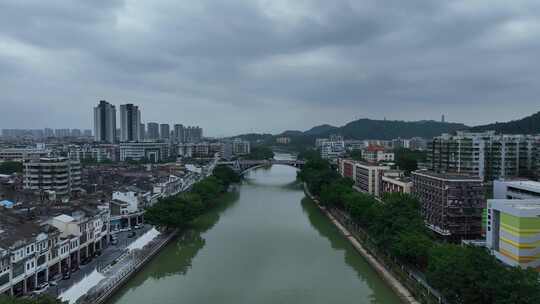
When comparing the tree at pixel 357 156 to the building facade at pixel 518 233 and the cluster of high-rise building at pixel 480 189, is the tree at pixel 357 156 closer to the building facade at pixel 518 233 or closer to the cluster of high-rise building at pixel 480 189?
the cluster of high-rise building at pixel 480 189

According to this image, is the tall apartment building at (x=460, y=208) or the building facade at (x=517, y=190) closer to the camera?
the tall apartment building at (x=460, y=208)

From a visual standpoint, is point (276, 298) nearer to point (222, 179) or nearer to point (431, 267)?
point (431, 267)

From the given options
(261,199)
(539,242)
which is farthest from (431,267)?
(261,199)

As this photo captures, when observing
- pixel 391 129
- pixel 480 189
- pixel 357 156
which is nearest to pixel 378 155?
pixel 357 156

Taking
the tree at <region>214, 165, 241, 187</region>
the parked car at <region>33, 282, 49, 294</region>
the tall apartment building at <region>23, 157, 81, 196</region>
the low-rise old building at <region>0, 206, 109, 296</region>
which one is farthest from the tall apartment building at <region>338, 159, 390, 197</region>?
the parked car at <region>33, 282, 49, 294</region>

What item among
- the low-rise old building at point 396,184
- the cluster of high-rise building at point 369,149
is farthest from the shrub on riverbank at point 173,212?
the cluster of high-rise building at point 369,149
